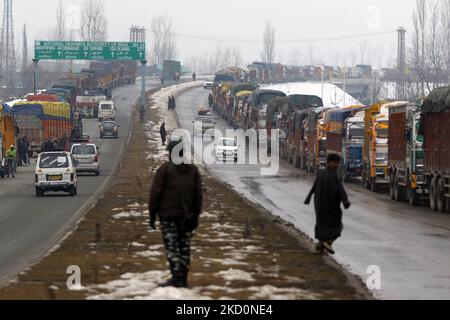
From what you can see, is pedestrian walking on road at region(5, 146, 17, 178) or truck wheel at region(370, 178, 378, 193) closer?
truck wheel at region(370, 178, 378, 193)

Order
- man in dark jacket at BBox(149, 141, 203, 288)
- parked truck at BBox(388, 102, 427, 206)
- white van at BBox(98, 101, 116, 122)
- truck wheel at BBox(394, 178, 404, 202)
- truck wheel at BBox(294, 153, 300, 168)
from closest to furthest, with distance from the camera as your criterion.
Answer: man in dark jacket at BBox(149, 141, 203, 288) → parked truck at BBox(388, 102, 427, 206) → truck wheel at BBox(394, 178, 404, 202) → truck wheel at BBox(294, 153, 300, 168) → white van at BBox(98, 101, 116, 122)

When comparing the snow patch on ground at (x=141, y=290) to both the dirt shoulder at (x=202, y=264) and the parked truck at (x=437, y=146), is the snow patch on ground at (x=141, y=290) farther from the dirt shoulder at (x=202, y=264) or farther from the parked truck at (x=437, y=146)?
the parked truck at (x=437, y=146)

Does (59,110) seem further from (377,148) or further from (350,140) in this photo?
(377,148)

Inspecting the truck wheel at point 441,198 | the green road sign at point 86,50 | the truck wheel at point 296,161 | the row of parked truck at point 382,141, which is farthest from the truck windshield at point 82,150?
the green road sign at point 86,50

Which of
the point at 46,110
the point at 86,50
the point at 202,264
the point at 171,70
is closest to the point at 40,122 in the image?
the point at 46,110

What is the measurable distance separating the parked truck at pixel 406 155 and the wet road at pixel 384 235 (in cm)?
68

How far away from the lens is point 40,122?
72625 millimetres

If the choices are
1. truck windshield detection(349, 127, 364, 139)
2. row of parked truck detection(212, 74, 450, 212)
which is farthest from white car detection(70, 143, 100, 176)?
truck windshield detection(349, 127, 364, 139)

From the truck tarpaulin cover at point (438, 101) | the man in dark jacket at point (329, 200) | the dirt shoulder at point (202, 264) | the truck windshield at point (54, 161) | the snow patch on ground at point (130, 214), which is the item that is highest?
the truck tarpaulin cover at point (438, 101)

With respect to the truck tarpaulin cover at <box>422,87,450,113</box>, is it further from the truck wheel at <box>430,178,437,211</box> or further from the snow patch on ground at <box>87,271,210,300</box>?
the snow patch on ground at <box>87,271,210,300</box>

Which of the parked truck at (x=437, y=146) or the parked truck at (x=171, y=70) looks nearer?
the parked truck at (x=437, y=146)

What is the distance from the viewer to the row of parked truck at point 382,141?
3488 centimetres

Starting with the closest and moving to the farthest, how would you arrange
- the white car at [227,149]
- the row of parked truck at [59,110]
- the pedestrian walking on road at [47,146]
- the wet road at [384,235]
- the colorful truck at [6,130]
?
the wet road at [384,235] < the colorful truck at [6,130] < the row of parked truck at [59,110] < the pedestrian walking on road at [47,146] < the white car at [227,149]

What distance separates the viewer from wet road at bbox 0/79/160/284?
2208cm
